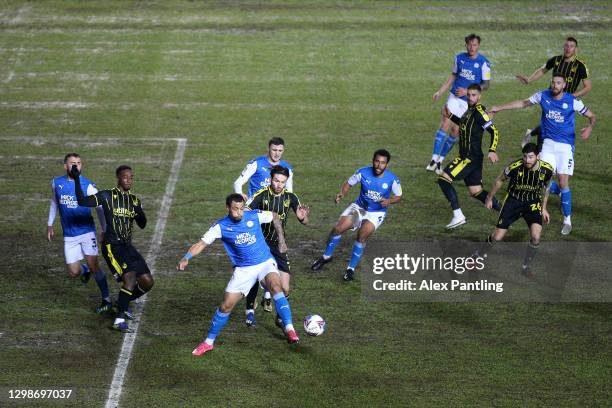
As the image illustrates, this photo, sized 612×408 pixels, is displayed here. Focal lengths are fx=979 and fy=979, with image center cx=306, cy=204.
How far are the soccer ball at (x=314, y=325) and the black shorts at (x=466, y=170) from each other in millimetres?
4813

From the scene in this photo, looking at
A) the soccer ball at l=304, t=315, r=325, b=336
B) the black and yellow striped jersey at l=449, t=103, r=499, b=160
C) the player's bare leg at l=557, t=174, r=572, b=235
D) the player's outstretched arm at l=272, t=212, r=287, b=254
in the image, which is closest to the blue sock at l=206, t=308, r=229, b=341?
the soccer ball at l=304, t=315, r=325, b=336

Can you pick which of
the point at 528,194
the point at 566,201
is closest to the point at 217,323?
Result: the point at 528,194

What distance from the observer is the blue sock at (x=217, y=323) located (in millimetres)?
12828

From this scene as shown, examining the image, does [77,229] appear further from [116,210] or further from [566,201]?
[566,201]

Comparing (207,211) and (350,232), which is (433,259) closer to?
(350,232)

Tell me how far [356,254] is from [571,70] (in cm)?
661

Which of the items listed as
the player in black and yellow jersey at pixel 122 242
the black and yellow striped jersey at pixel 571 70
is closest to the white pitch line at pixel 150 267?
the player in black and yellow jersey at pixel 122 242

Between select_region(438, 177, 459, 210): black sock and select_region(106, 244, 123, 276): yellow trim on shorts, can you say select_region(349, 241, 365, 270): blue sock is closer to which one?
select_region(438, 177, 459, 210): black sock

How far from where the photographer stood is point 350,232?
56.7ft

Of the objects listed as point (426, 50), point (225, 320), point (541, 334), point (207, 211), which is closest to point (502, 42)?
point (426, 50)

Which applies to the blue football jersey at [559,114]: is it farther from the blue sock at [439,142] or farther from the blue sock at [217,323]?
the blue sock at [217,323]

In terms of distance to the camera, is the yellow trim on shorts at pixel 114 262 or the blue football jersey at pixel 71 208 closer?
the yellow trim on shorts at pixel 114 262

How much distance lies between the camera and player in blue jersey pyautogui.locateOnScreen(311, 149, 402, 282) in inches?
595

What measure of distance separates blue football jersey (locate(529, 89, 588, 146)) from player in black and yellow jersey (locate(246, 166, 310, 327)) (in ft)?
18.4
